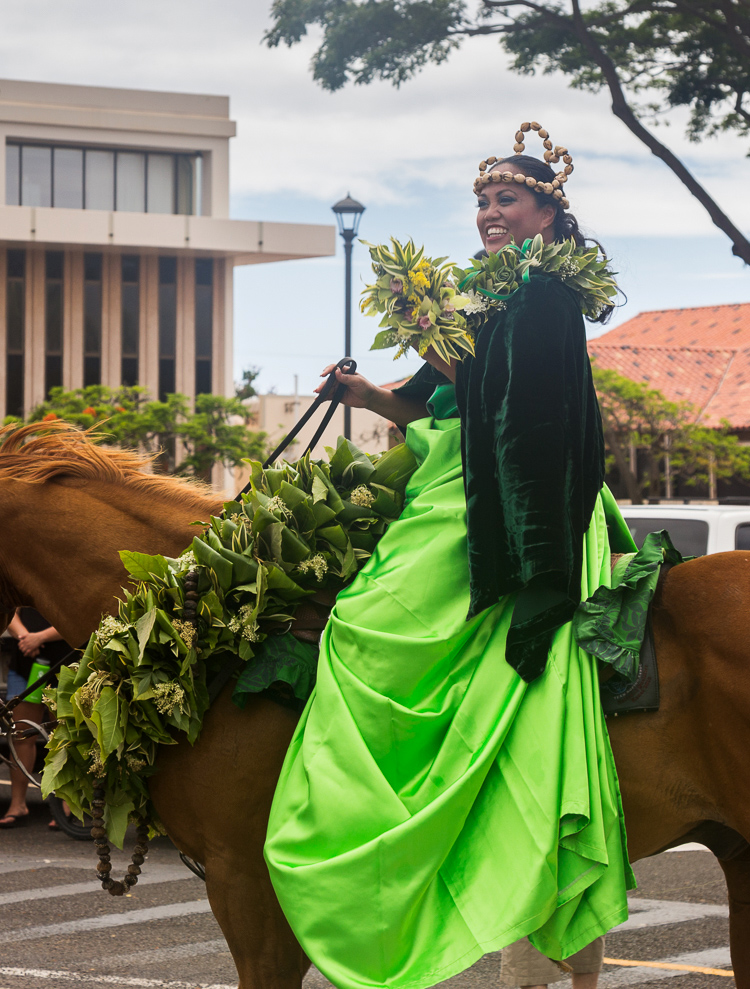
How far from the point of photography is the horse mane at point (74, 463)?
11.1ft

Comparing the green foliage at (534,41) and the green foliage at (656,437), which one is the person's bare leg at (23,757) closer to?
the green foliage at (534,41)

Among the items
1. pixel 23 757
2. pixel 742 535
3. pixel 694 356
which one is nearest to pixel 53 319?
pixel 694 356

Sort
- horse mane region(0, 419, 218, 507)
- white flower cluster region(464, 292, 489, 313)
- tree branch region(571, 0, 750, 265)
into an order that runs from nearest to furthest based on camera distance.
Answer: white flower cluster region(464, 292, 489, 313)
horse mane region(0, 419, 218, 507)
tree branch region(571, 0, 750, 265)

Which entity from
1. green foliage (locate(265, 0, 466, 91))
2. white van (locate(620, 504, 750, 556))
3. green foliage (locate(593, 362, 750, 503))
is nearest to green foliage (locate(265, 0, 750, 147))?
green foliage (locate(265, 0, 466, 91))

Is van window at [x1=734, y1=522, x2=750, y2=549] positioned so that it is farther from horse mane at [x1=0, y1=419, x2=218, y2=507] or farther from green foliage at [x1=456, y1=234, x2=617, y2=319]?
horse mane at [x1=0, y1=419, x2=218, y2=507]

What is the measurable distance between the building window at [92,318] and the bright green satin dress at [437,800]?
121ft

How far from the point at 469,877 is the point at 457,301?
1.46 m

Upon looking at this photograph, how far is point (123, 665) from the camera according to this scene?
9.60ft

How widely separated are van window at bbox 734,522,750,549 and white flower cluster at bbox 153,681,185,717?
562 centimetres

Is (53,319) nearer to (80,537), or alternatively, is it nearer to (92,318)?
(92,318)

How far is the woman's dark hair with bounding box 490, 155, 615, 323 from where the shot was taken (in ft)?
10.5

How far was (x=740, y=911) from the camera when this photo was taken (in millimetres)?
3176

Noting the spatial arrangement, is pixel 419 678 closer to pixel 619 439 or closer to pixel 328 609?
pixel 328 609

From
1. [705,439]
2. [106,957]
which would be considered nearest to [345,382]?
[106,957]
